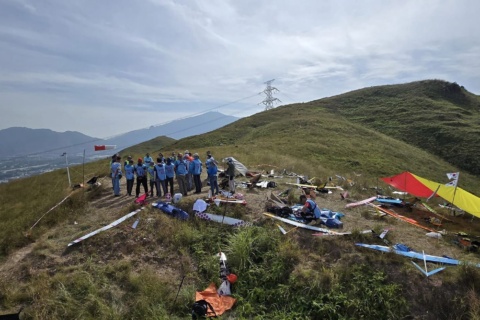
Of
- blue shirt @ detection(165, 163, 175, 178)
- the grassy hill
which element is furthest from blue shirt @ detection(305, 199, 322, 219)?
blue shirt @ detection(165, 163, 175, 178)

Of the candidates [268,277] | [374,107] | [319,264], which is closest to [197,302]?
[268,277]

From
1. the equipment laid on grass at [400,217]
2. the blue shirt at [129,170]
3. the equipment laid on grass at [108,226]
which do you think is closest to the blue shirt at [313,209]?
the equipment laid on grass at [400,217]

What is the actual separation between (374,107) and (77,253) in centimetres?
7099

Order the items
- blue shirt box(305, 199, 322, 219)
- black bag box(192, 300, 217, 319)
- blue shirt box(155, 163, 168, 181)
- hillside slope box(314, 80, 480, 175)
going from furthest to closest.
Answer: hillside slope box(314, 80, 480, 175) < blue shirt box(155, 163, 168, 181) < blue shirt box(305, 199, 322, 219) < black bag box(192, 300, 217, 319)

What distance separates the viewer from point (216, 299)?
9039 millimetres

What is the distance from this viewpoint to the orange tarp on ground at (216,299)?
28.5 ft

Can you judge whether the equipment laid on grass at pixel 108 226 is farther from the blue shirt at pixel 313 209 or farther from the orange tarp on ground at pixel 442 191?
the orange tarp on ground at pixel 442 191

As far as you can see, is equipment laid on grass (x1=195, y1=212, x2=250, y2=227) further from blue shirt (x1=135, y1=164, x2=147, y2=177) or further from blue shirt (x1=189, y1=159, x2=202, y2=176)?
blue shirt (x1=135, y1=164, x2=147, y2=177)

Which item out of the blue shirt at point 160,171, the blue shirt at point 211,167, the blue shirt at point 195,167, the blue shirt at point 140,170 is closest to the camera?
the blue shirt at point 160,171

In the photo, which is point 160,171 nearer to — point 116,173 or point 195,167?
point 195,167

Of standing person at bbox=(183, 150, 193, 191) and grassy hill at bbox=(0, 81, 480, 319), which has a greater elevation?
standing person at bbox=(183, 150, 193, 191)

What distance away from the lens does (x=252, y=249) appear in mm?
10781

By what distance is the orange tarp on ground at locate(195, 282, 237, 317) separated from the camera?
8.70 m

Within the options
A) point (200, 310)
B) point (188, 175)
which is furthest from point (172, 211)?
point (200, 310)
